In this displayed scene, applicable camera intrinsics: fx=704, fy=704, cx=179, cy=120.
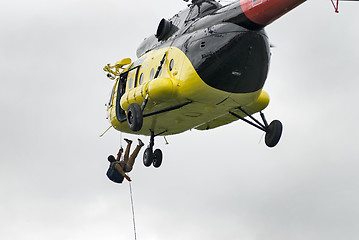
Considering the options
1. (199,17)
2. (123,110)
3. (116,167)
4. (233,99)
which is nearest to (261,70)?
(233,99)

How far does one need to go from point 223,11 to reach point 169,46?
9.63 ft

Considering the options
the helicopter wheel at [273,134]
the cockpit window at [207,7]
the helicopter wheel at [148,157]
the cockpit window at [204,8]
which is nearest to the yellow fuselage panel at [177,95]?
the helicopter wheel at [273,134]

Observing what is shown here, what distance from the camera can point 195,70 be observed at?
1032 inches

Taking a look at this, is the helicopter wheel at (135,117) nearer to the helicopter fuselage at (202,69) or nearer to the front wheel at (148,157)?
the helicopter fuselage at (202,69)

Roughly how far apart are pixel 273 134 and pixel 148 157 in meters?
6.35

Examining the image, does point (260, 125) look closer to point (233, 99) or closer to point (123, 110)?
point (233, 99)

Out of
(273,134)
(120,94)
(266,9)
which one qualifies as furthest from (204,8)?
(273,134)

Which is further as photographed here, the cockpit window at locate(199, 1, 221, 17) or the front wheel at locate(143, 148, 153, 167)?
the front wheel at locate(143, 148, 153, 167)

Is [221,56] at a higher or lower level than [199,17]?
lower

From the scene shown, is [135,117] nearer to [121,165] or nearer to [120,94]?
[120,94]

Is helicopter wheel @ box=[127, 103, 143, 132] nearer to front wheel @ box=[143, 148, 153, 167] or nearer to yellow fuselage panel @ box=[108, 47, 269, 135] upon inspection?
yellow fuselage panel @ box=[108, 47, 269, 135]

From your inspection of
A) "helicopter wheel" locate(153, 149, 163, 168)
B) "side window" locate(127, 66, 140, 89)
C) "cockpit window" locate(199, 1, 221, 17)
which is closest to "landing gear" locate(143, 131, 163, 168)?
"helicopter wheel" locate(153, 149, 163, 168)

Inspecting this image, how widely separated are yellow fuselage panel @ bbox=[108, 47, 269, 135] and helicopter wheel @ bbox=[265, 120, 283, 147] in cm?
97

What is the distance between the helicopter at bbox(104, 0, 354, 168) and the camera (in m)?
25.7
